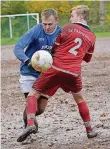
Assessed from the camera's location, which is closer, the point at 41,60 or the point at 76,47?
the point at 41,60

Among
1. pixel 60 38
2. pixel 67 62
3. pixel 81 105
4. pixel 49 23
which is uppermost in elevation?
pixel 49 23

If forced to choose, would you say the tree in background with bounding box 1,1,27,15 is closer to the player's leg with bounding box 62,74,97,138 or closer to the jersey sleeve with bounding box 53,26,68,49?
the player's leg with bounding box 62,74,97,138

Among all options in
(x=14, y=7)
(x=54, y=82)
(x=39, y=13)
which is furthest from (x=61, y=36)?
(x=14, y=7)

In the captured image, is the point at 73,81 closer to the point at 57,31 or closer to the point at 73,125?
the point at 57,31

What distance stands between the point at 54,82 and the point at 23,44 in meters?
0.63

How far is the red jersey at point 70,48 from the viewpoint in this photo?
6641mm

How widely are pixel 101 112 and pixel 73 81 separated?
2.05 meters

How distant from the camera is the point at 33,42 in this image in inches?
271

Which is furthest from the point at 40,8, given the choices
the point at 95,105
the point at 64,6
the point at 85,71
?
the point at 95,105

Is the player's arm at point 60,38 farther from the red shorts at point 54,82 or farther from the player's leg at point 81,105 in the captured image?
the player's leg at point 81,105

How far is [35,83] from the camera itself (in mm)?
6824

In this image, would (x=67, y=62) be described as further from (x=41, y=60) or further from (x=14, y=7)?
(x=14, y=7)

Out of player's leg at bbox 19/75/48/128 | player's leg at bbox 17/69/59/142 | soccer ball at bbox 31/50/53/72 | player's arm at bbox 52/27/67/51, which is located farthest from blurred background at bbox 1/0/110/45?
soccer ball at bbox 31/50/53/72

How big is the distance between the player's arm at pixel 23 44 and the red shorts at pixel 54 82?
1.11ft
